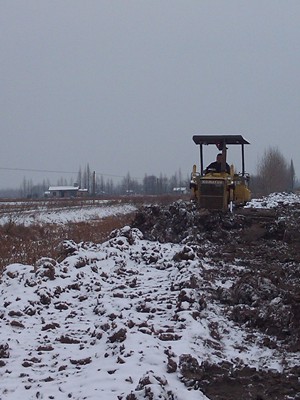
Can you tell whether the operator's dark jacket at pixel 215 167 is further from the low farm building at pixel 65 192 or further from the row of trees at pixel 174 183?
the low farm building at pixel 65 192

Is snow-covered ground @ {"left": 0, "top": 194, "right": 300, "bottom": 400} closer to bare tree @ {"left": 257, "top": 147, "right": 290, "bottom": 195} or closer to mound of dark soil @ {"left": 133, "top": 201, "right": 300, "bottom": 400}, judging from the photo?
mound of dark soil @ {"left": 133, "top": 201, "right": 300, "bottom": 400}

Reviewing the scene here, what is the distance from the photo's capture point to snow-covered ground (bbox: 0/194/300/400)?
16.2 feet

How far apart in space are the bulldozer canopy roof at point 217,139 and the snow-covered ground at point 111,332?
7.24m

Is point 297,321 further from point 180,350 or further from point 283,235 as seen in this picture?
point 283,235

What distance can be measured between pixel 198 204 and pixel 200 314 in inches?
409

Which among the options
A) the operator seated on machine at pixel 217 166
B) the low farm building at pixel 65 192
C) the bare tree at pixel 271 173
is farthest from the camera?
the low farm building at pixel 65 192

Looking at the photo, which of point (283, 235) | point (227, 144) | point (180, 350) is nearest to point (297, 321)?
point (180, 350)

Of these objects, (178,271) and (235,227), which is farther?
(235,227)

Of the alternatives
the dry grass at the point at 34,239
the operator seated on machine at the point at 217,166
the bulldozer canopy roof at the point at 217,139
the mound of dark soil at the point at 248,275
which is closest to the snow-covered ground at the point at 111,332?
the mound of dark soil at the point at 248,275

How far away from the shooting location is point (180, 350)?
562 centimetres

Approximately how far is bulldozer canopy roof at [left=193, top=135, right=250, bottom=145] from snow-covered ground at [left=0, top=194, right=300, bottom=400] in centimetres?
724

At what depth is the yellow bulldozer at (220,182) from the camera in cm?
1689

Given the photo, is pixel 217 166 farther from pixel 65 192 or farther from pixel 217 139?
pixel 65 192

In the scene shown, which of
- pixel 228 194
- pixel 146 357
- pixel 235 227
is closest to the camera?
pixel 146 357
